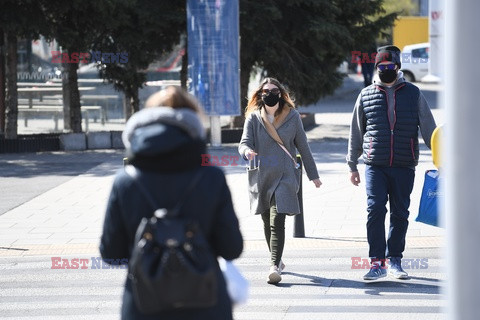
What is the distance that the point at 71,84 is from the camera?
65.3ft

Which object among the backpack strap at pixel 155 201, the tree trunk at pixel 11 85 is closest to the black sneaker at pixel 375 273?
the backpack strap at pixel 155 201

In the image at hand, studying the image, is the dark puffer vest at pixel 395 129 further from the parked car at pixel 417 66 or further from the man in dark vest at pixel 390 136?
the parked car at pixel 417 66

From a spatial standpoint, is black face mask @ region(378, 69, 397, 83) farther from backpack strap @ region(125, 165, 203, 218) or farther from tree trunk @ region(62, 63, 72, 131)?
tree trunk @ region(62, 63, 72, 131)

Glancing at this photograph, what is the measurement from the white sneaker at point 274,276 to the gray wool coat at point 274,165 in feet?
1.54

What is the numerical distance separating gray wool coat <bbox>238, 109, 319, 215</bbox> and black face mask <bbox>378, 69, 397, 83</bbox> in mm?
838

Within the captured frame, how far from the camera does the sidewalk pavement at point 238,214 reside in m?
9.17

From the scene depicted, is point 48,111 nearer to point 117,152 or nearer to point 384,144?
point 117,152

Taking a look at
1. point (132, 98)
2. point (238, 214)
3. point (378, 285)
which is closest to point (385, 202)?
point (378, 285)

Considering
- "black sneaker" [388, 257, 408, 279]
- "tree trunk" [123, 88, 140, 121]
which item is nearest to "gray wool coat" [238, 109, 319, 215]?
"black sneaker" [388, 257, 408, 279]

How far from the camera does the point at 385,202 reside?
7.92 m

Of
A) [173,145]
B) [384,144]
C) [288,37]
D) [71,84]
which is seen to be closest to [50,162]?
[71,84]

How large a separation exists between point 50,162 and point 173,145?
545 inches

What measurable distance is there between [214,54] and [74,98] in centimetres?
316

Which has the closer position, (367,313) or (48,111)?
(367,313)
